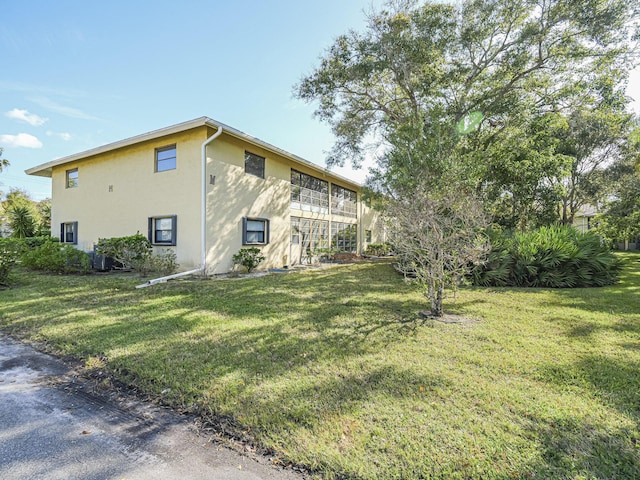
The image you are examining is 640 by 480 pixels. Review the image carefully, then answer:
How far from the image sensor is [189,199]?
34.8 ft

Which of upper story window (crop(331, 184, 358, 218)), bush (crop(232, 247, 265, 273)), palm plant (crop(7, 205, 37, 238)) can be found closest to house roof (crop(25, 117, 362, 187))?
upper story window (crop(331, 184, 358, 218))

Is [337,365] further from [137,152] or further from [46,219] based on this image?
[46,219]

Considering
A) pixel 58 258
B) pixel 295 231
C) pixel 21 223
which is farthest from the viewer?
pixel 21 223

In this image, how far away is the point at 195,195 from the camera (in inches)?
411

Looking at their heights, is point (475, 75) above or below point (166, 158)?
above

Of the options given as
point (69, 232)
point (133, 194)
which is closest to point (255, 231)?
point (133, 194)

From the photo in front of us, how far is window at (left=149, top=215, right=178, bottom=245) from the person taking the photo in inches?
431

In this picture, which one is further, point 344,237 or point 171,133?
point 344,237

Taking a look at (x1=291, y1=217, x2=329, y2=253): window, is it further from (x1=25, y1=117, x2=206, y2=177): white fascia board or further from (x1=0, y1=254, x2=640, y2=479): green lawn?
(x1=0, y1=254, x2=640, y2=479): green lawn

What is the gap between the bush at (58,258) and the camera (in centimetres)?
1051

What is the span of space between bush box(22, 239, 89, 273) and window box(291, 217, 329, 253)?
8.22 metres

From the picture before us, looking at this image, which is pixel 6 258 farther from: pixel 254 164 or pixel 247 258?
pixel 254 164

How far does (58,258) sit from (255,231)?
671 cm

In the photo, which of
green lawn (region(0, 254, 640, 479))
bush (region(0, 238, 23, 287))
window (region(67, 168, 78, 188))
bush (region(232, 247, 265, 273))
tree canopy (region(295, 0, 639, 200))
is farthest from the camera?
window (region(67, 168, 78, 188))
